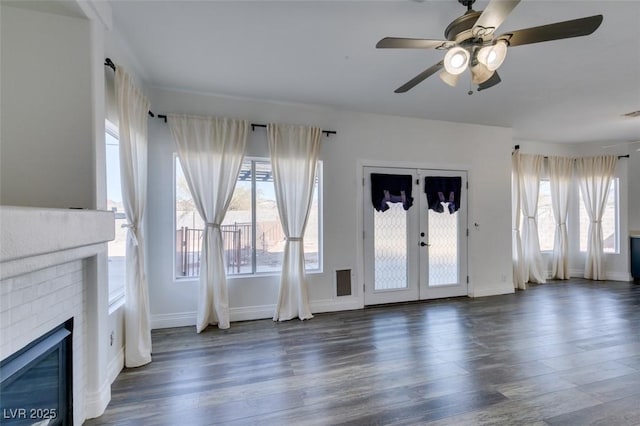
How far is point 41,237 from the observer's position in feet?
3.51

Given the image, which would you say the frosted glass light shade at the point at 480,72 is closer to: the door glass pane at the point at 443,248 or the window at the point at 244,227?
the window at the point at 244,227

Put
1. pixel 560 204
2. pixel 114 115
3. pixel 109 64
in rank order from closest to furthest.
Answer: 1. pixel 109 64
2. pixel 114 115
3. pixel 560 204

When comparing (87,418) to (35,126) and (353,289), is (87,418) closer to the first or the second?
(35,126)

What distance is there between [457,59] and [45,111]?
8.51 ft

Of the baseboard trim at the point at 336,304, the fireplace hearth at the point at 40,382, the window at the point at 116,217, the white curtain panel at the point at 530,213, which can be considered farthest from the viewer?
the white curtain panel at the point at 530,213

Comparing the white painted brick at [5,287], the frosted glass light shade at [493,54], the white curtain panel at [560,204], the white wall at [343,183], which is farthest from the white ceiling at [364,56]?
the white painted brick at [5,287]

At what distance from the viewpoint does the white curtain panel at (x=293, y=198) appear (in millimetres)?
3801

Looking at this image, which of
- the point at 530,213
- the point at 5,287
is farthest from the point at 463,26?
the point at 530,213

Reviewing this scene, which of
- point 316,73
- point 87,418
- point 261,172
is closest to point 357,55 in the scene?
point 316,73

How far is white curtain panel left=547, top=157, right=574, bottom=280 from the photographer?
5969 millimetres

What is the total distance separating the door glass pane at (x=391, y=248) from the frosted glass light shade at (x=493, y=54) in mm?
2803

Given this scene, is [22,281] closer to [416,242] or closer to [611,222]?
[416,242]

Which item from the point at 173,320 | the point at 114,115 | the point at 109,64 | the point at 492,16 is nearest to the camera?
the point at 492,16

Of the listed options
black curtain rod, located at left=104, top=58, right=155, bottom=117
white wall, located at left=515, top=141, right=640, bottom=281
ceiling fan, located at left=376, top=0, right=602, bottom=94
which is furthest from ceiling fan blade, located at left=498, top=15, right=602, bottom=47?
white wall, located at left=515, top=141, right=640, bottom=281
